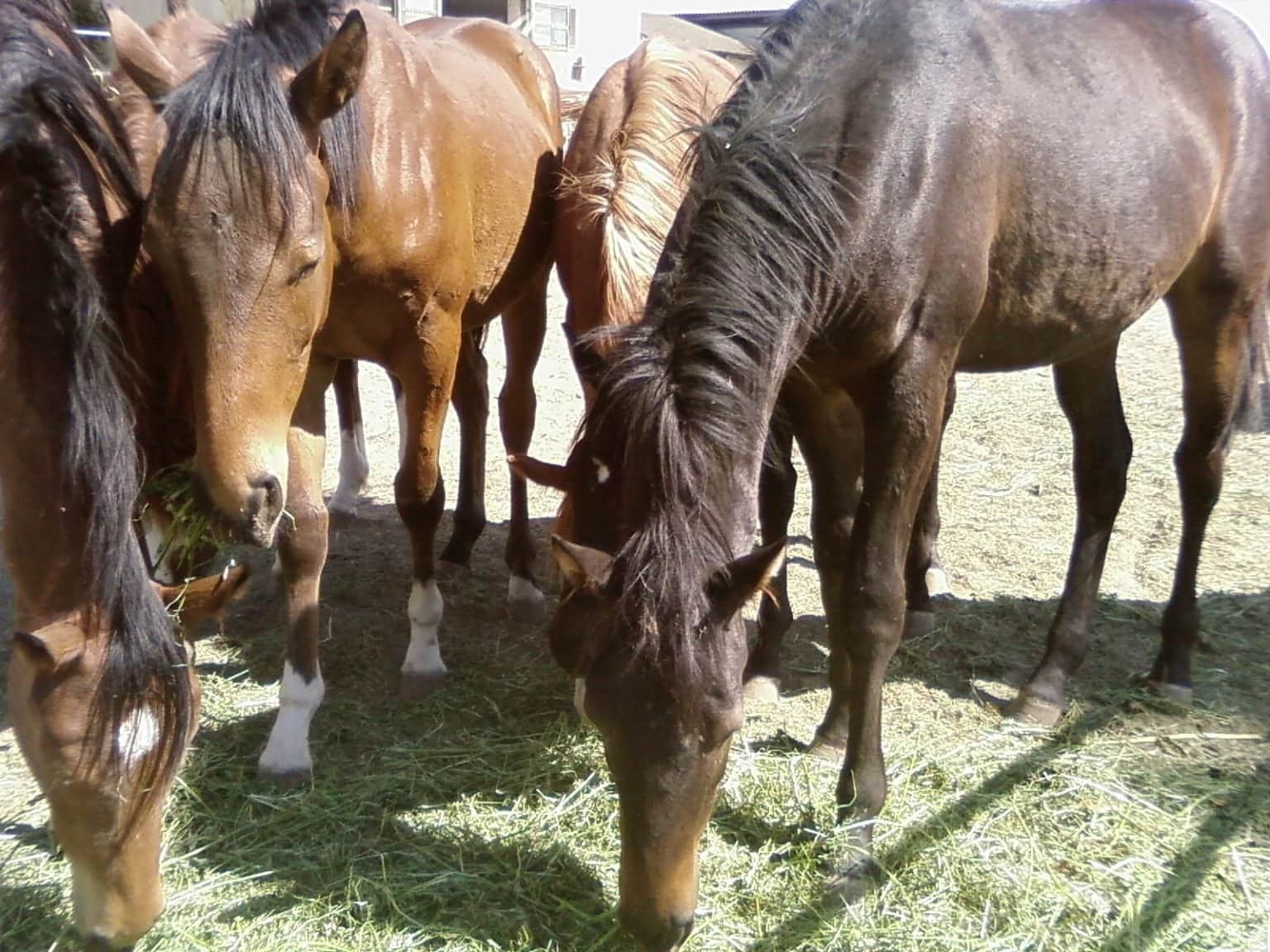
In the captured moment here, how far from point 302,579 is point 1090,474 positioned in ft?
9.00

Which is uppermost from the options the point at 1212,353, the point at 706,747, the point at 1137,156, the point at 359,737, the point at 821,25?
the point at 821,25

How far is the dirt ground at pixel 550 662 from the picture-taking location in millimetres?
2541

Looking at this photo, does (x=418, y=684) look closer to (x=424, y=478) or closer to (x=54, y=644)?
(x=424, y=478)

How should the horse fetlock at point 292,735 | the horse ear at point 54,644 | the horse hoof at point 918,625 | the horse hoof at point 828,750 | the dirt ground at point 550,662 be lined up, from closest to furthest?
1. the horse ear at point 54,644
2. the dirt ground at point 550,662
3. the horse fetlock at point 292,735
4. the horse hoof at point 828,750
5. the horse hoof at point 918,625

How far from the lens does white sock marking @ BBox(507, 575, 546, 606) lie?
13.4 ft

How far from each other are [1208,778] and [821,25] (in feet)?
8.06

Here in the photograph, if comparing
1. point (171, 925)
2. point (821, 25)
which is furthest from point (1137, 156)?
point (171, 925)

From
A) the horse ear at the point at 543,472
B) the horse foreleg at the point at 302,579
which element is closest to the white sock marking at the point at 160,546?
the horse foreleg at the point at 302,579

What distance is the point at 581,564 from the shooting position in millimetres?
1936

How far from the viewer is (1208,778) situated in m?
3.00

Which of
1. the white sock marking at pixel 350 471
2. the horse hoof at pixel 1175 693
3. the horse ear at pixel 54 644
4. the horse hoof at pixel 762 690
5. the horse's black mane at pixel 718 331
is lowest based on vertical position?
the white sock marking at pixel 350 471

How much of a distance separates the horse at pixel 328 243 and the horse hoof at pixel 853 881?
153cm

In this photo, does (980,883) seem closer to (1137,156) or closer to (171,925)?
(171,925)

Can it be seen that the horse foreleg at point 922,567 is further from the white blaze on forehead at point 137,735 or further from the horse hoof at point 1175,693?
the white blaze on forehead at point 137,735
